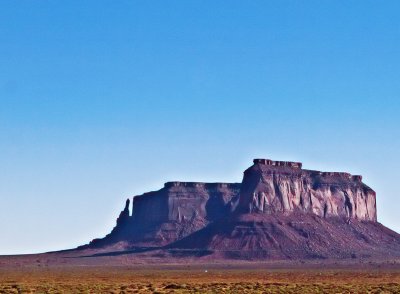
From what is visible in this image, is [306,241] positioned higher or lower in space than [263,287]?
higher

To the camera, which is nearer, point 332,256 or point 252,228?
point 332,256

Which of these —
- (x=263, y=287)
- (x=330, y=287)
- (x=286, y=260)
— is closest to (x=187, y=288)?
(x=263, y=287)

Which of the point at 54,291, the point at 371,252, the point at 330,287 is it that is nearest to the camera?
the point at 54,291

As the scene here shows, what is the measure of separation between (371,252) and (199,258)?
3786cm

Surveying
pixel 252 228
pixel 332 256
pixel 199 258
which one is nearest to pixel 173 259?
pixel 199 258

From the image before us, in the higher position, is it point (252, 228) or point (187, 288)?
point (252, 228)

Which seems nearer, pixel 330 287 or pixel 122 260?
pixel 330 287

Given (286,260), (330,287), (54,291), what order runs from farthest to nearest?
(286,260)
(330,287)
(54,291)

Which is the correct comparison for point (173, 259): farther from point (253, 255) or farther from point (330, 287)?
point (330, 287)

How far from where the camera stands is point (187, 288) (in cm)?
5809

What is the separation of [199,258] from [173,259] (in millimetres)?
6833

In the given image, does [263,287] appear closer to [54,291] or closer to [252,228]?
[54,291]

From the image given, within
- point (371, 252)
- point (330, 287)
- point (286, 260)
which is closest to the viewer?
point (330, 287)

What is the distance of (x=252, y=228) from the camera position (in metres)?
196
